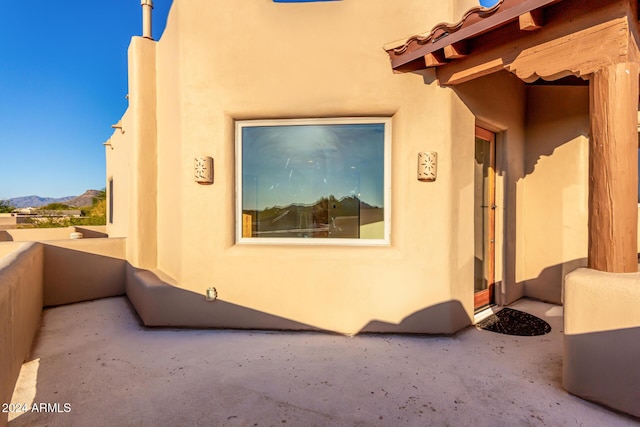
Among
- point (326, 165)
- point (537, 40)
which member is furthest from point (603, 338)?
point (326, 165)

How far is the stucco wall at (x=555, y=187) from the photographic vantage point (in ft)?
17.7

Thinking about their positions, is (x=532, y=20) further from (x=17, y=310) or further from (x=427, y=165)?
(x=17, y=310)

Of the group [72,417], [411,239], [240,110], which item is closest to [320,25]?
[240,110]

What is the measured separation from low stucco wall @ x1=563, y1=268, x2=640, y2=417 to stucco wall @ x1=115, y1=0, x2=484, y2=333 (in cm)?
149

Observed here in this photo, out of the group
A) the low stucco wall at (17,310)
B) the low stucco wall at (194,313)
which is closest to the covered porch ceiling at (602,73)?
the low stucco wall at (194,313)

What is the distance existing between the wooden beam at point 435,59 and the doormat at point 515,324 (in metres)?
3.75

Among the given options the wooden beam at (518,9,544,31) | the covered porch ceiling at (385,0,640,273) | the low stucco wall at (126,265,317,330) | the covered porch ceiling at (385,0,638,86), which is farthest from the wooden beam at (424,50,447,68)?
the low stucco wall at (126,265,317,330)

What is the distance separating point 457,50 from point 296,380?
13.6 ft

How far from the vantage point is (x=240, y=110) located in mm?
4598

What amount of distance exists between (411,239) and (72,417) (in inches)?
159

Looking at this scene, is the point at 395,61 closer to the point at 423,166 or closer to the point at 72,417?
the point at 423,166

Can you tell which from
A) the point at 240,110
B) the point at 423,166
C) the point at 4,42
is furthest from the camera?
the point at 4,42

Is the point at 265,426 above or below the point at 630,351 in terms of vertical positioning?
below

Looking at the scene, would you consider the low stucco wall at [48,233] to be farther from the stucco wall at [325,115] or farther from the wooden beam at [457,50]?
the wooden beam at [457,50]
